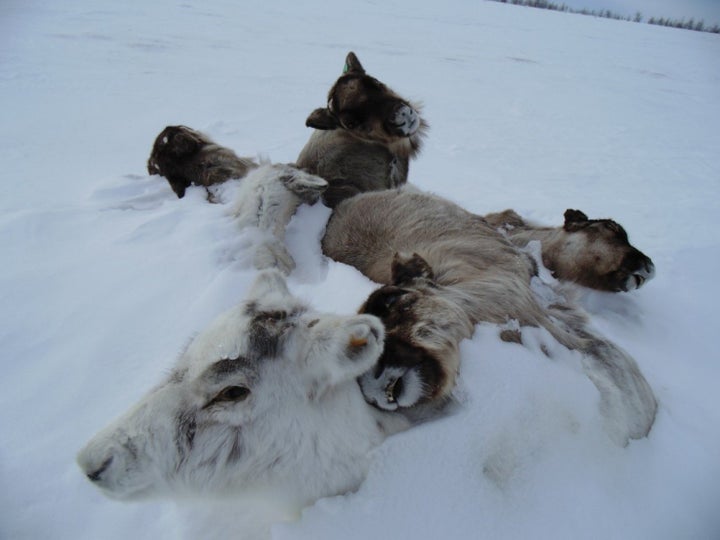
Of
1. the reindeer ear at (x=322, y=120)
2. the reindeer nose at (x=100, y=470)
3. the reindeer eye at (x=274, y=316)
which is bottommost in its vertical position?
the reindeer nose at (x=100, y=470)

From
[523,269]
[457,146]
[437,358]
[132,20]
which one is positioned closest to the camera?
[437,358]

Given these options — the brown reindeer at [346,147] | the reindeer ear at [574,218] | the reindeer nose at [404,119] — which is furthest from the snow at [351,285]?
the reindeer nose at [404,119]

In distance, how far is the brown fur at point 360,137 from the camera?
395cm

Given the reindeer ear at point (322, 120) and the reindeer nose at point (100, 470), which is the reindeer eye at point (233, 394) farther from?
the reindeer ear at point (322, 120)

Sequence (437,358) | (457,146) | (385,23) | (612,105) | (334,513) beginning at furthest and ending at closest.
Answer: (385,23) → (612,105) → (457,146) → (437,358) → (334,513)

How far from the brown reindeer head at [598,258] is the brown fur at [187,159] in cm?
302

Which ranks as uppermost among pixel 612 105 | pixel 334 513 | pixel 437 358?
pixel 437 358

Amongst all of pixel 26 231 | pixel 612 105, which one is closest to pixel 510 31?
pixel 612 105

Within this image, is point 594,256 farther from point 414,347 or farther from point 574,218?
point 414,347

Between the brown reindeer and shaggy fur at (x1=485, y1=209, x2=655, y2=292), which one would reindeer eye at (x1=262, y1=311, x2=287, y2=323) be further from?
shaggy fur at (x1=485, y1=209, x2=655, y2=292)

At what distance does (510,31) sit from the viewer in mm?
17938

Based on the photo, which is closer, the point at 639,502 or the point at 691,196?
the point at 639,502

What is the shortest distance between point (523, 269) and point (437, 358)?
1483 mm

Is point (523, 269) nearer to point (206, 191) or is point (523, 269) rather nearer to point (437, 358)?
point (437, 358)
